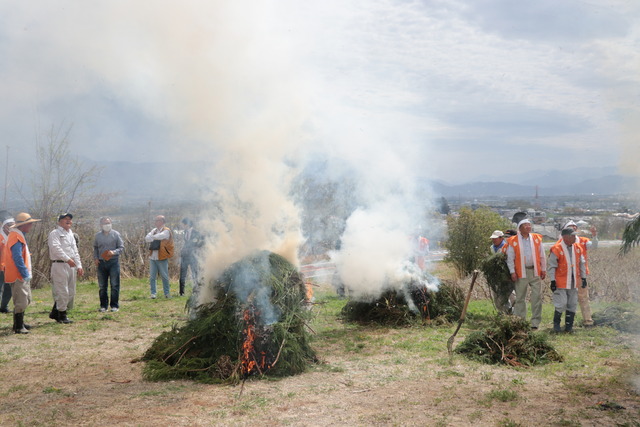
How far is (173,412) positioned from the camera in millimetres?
5496

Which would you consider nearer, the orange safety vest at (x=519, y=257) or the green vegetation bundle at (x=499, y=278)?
the orange safety vest at (x=519, y=257)

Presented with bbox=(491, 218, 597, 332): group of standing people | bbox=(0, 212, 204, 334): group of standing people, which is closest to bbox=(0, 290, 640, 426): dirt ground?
bbox=(0, 212, 204, 334): group of standing people

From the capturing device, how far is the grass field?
5.37 m

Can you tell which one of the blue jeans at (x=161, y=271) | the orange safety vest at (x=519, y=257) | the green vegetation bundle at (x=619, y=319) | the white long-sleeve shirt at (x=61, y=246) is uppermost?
the white long-sleeve shirt at (x=61, y=246)

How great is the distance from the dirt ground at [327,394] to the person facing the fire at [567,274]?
6.80 feet

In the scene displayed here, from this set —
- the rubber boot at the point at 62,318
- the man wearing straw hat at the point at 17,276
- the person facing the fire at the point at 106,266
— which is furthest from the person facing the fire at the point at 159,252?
the man wearing straw hat at the point at 17,276

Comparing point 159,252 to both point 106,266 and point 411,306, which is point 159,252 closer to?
point 106,266

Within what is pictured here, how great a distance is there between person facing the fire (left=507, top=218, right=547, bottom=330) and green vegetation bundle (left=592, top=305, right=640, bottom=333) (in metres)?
1.48

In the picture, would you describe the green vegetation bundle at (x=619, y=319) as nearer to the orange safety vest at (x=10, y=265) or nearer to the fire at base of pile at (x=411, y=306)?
the fire at base of pile at (x=411, y=306)

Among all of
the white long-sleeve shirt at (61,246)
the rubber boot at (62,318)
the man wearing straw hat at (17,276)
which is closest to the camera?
the man wearing straw hat at (17,276)

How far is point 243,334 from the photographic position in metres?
6.86

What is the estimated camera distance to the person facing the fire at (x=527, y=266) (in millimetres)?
9727

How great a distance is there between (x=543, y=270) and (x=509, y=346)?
269 cm

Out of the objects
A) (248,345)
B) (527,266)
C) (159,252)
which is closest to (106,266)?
(159,252)
